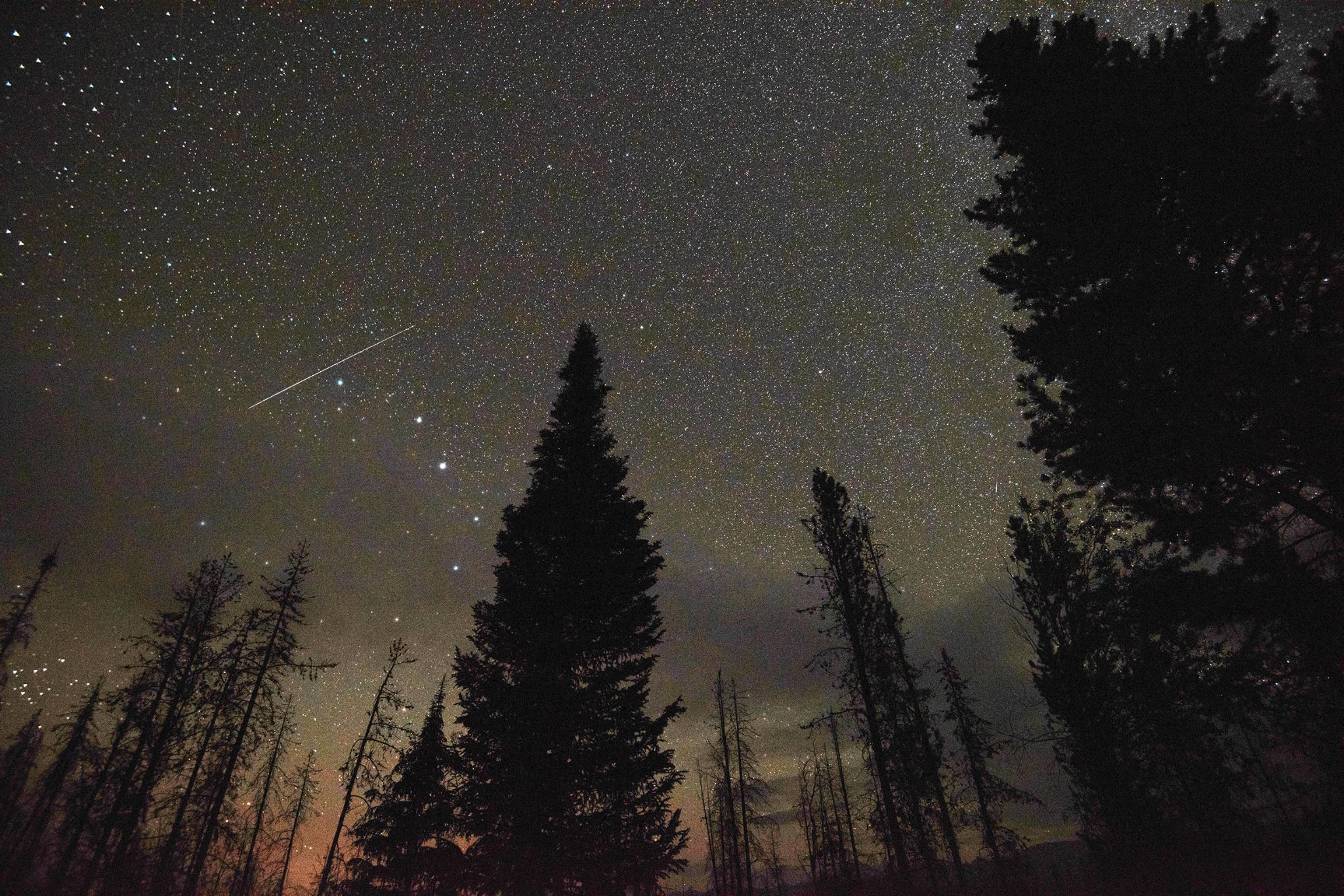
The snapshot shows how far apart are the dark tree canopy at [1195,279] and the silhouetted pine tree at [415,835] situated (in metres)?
14.6

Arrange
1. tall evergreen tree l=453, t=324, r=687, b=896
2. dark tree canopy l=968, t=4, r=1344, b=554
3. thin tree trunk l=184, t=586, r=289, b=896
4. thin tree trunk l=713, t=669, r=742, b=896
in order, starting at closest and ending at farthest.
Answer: dark tree canopy l=968, t=4, r=1344, b=554, tall evergreen tree l=453, t=324, r=687, b=896, thin tree trunk l=184, t=586, r=289, b=896, thin tree trunk l=713, t=669, r=742, b=896

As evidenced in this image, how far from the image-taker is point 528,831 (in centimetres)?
1107

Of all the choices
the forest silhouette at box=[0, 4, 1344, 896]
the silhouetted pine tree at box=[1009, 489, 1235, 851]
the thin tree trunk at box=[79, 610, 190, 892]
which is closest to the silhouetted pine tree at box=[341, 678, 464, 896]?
the forest silhouette at box=[0, 4, 1344, 896]

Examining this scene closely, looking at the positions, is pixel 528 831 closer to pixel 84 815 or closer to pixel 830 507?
pixel 830 507

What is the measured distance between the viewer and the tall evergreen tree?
11.3 metres

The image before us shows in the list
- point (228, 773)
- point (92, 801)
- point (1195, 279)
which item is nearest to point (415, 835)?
point (228, 773)

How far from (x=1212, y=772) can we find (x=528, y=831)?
479 inches

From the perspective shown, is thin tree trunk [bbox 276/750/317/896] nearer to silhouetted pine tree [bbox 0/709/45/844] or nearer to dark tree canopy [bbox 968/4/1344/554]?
silhouetted pine tree [bbox 0/709/45/844]

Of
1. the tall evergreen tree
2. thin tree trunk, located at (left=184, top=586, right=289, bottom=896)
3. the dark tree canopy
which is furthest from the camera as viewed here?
thin tree trunk, located at (left=184, top=586, right=289, bottom=896)

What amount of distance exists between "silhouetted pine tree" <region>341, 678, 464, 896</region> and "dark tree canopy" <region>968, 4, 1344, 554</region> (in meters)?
14.6

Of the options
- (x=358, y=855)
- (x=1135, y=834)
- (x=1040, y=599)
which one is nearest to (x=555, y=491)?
(x=1040, y=599)

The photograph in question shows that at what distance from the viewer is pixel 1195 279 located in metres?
7.28

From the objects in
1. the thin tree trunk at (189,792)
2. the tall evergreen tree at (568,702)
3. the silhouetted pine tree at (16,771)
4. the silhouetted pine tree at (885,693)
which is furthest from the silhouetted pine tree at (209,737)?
the silhouetted pine tree at (16,771)

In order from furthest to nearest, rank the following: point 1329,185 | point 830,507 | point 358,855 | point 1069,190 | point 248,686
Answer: point 358,855 < point 248,686 < point 830,507 < point 1069,190 < point 1329,185
